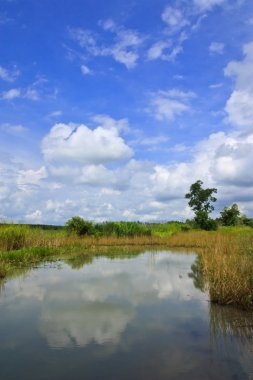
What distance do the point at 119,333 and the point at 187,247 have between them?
57.6 ft

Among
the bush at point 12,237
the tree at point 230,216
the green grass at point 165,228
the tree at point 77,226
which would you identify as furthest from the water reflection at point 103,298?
the tree at point 230,216

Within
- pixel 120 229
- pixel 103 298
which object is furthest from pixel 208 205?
pixel 103 298

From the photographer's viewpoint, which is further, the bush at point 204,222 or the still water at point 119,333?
the bush at point 204,222

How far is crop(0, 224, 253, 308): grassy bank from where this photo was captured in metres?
7.11

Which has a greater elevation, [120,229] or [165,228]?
[165,228]

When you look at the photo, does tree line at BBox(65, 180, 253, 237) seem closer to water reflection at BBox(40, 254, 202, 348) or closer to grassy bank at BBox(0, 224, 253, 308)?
grassy bank at BBox(0, 224, 253, 308)

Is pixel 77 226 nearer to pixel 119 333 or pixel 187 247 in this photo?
pixel 187 247

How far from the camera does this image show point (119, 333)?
5598 millimetres

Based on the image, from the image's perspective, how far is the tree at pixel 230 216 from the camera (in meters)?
41.6

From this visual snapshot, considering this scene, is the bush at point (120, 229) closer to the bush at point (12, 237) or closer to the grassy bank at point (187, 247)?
the grassy bank at point (187, 247)

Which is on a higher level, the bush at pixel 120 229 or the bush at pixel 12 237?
the bush at pixel 120 229

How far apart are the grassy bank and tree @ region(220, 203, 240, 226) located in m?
10.1

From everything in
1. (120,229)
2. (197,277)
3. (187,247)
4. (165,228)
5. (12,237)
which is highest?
(165,228)

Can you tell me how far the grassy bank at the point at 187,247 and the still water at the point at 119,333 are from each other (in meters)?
0.43
